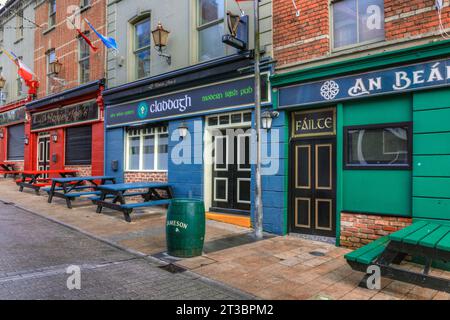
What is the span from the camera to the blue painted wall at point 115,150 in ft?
38.4

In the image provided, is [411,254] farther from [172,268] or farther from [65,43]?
[65,43]

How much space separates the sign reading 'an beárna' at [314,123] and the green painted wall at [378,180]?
0.36m

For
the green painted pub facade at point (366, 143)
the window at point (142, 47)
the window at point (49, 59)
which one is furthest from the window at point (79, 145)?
the green painted pub facade at point (366, 143)

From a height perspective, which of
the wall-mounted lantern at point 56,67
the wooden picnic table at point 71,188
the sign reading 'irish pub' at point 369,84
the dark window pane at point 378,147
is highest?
the wall-mounted lantern at point 56,67

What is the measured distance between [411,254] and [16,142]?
20.6m

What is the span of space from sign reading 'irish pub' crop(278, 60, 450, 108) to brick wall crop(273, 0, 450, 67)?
0.54 metres

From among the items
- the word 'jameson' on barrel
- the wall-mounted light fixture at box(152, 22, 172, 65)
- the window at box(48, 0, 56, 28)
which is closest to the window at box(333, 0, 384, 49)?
the word 'jameson' on barrel

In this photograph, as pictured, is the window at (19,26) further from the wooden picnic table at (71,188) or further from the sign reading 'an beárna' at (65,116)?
the wooden picnic table at (71,188)

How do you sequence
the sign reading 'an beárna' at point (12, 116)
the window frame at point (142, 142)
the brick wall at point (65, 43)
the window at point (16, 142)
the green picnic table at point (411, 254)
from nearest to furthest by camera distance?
the green picnic table at point (411, 254) → the window frame at point (142, 142) → the brick wall at point (65, 43) → the sign reading 'an beárna' at point (12, 116) → the window at point (16, 142)

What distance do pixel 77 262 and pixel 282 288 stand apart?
3.17 metres

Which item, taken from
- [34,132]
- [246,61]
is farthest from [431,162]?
[34,132]

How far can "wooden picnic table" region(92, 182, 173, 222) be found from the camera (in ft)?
27.6

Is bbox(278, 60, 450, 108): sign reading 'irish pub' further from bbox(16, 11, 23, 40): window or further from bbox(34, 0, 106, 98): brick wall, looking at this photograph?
bbox(16, 11, 23, 40): window

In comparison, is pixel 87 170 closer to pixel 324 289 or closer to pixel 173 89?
pixel 173 89
